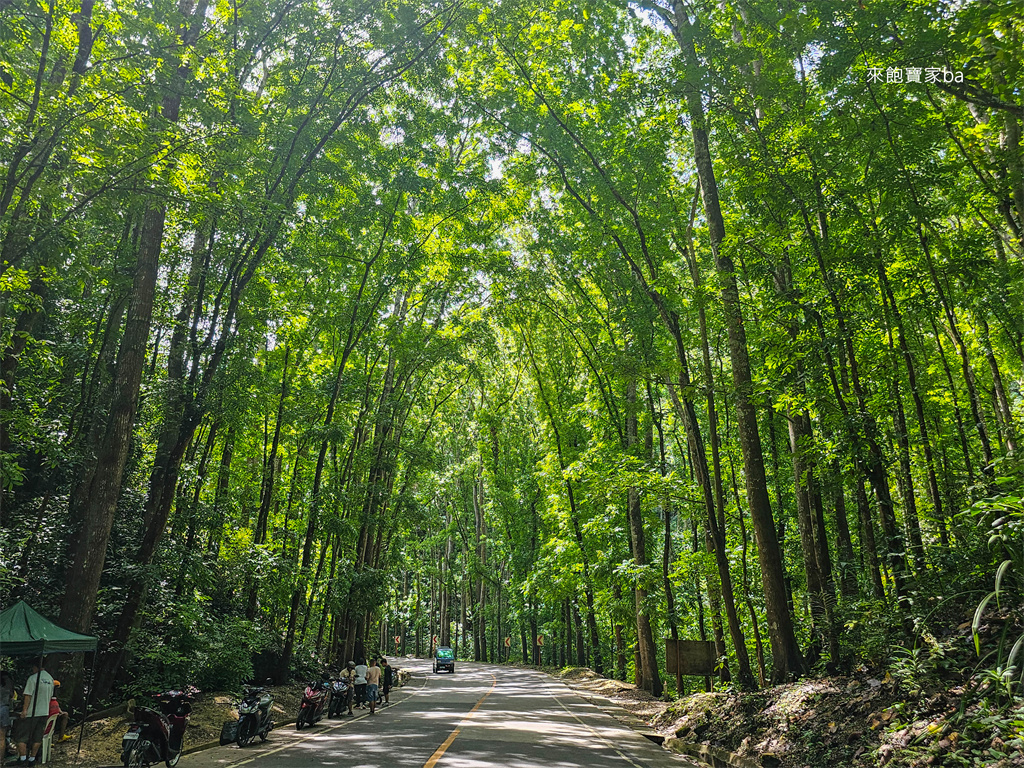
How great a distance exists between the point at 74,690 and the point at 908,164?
14.0 meters

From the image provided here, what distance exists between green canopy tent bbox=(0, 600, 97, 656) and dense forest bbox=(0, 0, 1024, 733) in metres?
0.96

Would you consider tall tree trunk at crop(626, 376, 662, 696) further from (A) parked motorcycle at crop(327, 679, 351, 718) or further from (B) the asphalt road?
(A) parked motorcycle at crop(327, 679, 351, 718)

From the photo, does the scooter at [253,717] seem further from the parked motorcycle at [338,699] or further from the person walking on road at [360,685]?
the person walking on road at [360,685]

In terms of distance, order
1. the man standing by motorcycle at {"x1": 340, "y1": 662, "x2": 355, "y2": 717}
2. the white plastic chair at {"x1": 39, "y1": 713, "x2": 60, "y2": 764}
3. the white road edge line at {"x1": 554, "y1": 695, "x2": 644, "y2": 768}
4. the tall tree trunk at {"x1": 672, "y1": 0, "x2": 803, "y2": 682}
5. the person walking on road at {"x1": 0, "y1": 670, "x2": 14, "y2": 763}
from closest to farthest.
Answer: the person walking on road at {"x1": 0, "y1": 670, "x2": 14, "y2": 763} → the white plastic chair at {"x1": 39, "y1": 713, "x2": 60, "y2": 764} → the white road edge line at {"x1": 554, "y1": 695, "x2": 644, "y2": 768} → the tall tree trunk at {"x1": 672, "y1": 0, "x2": 803, "y2": 682} → the man standing by motorcycle at {"x1": 340, "y1": 662, "x2": 355, "y2": 717}

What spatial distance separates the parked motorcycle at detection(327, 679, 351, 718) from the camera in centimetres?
1386

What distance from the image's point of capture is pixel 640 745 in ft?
31.8

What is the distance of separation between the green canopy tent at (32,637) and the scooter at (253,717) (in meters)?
2.85

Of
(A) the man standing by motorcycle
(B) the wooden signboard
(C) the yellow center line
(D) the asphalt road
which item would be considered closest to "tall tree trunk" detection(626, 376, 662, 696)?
(D) the asphalt road

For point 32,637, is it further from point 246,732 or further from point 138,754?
point 246,732

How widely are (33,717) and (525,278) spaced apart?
1540cm

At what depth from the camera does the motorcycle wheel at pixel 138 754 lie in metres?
7.50

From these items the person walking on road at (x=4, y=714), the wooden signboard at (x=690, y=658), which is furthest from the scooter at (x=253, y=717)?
the wooden signboard at (x=690, y=658)

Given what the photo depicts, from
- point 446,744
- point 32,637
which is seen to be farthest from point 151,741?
point 446,744

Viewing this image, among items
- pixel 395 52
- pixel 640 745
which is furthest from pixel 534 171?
pixel 640 745
